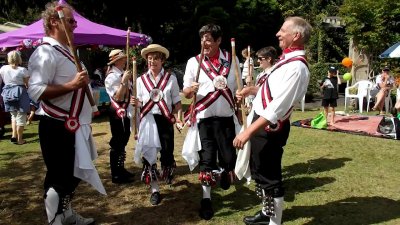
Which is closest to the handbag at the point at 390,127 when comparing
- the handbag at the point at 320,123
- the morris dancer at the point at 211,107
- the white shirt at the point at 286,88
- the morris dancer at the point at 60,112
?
the handbag at the point at 320,123

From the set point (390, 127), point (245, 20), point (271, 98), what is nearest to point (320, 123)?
point (390, 127)

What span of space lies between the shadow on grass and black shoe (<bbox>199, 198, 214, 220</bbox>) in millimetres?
750

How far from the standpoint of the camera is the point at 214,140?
4.36 metres

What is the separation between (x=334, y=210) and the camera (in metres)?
4.33

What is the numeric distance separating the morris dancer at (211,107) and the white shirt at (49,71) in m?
1.33

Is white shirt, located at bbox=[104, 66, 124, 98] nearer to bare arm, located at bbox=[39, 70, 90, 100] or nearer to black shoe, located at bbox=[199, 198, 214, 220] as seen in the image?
black shoe, located at bbox=[199, 198, 214, 220]

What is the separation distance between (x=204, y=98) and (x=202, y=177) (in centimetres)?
83

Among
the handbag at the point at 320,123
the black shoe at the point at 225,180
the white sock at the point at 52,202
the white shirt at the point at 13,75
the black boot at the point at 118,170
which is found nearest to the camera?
the white sock at the point at 52,202

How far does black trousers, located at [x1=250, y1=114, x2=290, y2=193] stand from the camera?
354cm

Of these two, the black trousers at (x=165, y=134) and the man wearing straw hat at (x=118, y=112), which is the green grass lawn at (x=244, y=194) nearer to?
the man wearing straw hat at (x=118, y=112)

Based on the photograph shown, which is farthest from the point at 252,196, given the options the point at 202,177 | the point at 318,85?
the point at 318,85

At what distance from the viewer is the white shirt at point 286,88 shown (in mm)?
3201

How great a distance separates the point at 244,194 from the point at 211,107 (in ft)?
4.17

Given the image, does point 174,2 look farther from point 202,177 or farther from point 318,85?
point 202,177
